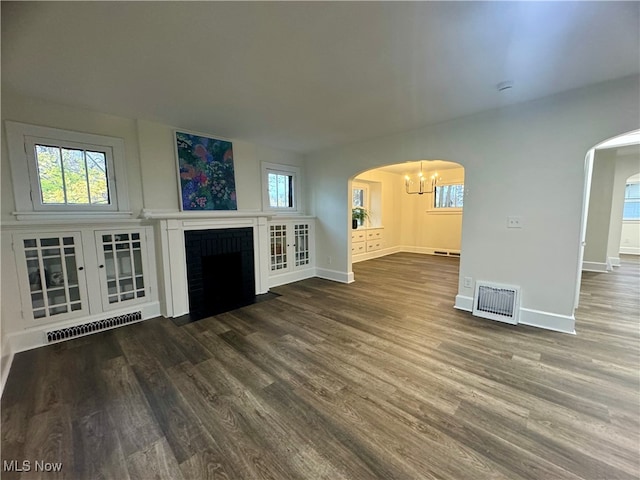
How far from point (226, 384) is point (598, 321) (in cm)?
418

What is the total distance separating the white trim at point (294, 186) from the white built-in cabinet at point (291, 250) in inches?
12.2

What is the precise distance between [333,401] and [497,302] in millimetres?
2507

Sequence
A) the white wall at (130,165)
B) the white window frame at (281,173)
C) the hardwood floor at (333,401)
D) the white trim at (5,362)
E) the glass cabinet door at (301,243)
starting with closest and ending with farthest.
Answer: the hardwood floor at (333,401) → the white trim at (5,362) → the white wall at (130,165) → the white window frame at (281,173) → the glass cabinet door at (301,243)

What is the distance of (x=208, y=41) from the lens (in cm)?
178

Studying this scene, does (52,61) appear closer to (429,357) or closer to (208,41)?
(208,41)

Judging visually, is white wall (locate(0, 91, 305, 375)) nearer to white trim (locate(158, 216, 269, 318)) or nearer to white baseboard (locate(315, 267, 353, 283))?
white trim (locate(158, 216, 269, 318))

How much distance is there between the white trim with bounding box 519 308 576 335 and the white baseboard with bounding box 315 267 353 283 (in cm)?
259

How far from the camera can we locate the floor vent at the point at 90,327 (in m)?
2.71

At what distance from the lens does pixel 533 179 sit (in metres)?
2.85

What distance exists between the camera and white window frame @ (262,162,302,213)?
462 cm

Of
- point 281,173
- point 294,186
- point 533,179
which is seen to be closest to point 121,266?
point 281,173

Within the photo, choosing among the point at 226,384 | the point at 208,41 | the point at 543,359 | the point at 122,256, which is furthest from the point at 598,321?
the point at 122,256

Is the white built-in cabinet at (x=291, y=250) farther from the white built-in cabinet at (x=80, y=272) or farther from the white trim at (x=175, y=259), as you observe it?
the white built-in cabinet at (x=80, y=272)

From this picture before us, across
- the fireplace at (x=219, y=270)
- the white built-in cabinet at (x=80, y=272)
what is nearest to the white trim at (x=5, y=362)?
the white built-in cabinet at (x=80, y=272)
